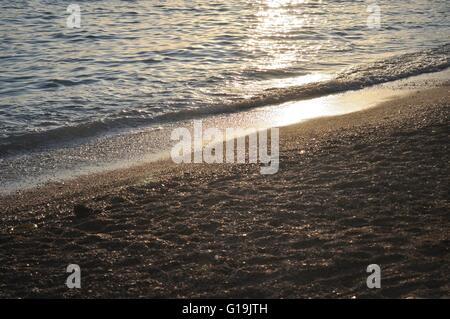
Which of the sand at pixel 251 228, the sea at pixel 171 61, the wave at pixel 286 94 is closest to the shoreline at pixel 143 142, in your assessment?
the sea at pixel 171 61

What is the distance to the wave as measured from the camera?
850cm

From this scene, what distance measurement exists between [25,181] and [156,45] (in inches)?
303

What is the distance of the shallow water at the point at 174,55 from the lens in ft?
31.8

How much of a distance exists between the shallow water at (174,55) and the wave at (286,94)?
3 centimetres

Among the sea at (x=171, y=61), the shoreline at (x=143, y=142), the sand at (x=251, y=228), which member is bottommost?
the sand at (x=251, y=228)

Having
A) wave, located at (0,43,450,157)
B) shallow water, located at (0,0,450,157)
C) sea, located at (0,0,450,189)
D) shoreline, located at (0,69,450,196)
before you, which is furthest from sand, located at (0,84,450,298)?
shallow water, located at (0,0,450,157)

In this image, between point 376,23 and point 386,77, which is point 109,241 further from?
point 376,23

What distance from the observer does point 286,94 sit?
1041 cm

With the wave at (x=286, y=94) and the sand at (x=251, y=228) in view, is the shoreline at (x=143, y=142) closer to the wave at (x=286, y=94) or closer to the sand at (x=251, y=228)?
the wave at (x=286, y=94)

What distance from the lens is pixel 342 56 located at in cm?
1299

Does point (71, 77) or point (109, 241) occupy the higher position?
point (71, 77)

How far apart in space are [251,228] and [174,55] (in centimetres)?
866
